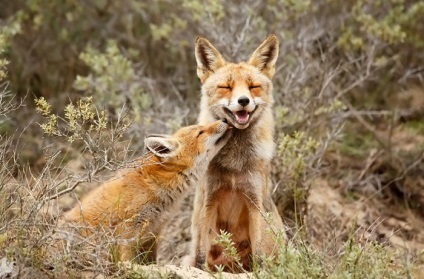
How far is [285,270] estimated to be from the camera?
16.2 feet

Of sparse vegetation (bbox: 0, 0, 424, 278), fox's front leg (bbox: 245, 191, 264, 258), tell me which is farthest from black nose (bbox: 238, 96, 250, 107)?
sparse vegetation (bbox: 0, 0, 424, 278)

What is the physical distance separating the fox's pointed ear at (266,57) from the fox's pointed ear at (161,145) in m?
1.16

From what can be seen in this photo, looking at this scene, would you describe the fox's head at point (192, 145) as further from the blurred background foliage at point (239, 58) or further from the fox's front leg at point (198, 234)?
the blurred background foliage at point (239, 58)

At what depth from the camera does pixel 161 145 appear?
6363 mm

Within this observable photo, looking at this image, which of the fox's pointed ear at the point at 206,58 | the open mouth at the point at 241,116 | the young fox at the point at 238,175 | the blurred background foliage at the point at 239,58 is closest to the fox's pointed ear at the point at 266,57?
the young fox at the point at 238,175

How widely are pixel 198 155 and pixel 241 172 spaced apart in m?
0.41

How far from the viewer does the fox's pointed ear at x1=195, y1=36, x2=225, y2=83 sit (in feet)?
22.9

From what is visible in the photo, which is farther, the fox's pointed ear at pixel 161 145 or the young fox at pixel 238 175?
the young fox at pixel 238 175

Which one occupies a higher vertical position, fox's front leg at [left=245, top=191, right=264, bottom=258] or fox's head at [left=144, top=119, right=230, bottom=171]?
fox's head at [left=144, top=119, right=230, bottom=171]

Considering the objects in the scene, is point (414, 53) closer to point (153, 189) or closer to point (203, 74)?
point (203, 74)

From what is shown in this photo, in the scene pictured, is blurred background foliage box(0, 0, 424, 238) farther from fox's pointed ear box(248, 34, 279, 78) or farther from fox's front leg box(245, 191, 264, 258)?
fox's front leg box(245, 191, 264, 258)

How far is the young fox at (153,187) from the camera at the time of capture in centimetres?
591

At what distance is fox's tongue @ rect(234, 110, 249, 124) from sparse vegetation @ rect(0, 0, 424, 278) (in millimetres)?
910

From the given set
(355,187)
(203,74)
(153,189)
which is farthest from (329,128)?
(153,189)
